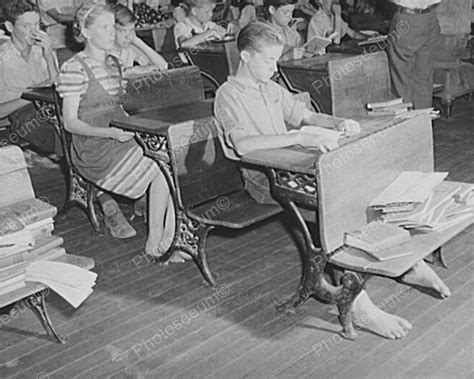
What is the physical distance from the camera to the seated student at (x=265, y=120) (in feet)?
9.04

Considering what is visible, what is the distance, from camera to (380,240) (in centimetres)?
255

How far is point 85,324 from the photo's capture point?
9.74 feet

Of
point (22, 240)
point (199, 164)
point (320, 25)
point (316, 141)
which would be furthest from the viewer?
point (320, 25)

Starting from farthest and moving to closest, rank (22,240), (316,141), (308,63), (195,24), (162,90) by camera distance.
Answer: (195,24) → (308,63) → (162,90) → (316,141) → (22,240)

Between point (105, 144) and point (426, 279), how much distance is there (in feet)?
5.92

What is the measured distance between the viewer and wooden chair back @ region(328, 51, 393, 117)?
411 cm

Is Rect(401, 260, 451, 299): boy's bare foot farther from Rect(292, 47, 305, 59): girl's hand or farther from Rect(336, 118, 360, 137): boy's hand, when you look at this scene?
Rect(292, 47, 305, 59): girl's hand

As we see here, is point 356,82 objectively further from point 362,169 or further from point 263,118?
point 362,169

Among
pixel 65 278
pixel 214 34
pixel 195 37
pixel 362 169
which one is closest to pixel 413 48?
pixel 214 34

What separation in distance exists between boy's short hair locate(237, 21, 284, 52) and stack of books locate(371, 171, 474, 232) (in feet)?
2.53

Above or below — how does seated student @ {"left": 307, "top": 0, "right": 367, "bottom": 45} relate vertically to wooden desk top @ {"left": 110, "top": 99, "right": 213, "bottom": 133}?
below

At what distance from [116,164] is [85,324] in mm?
1019

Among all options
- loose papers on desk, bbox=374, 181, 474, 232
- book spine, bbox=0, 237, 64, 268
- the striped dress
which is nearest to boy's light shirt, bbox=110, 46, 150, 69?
the striped dress

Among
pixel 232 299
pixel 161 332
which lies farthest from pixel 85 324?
pixel 232 299
